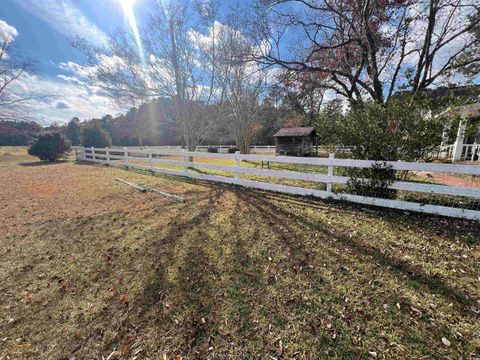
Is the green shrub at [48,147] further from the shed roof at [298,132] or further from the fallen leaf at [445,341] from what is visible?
the fallen leaf at [445,341]

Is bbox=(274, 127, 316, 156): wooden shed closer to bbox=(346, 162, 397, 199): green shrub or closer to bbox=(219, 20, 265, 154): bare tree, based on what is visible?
bbox=(219, 20, 265, 154): bare tree

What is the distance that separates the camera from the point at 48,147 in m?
17.1

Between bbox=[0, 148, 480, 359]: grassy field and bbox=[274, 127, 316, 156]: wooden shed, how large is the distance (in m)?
21.8

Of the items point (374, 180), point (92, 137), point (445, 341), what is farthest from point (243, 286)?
point (92, 137)

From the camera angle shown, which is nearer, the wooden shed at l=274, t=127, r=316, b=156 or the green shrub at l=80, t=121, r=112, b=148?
the green shrub at l=80, t=121, r=112, b=148

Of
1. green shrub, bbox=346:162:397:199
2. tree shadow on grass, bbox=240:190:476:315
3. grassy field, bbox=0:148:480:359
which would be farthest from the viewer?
green shrub, bbox=346:162:397:199

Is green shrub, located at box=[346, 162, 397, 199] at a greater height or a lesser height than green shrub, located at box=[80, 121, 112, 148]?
lesser

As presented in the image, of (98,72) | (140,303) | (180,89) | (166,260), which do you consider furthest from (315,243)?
(98,72)

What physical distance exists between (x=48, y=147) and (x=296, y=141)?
78.3 ft

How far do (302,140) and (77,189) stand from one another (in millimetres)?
23225

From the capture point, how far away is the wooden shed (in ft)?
83.8

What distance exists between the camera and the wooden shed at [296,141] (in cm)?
2553

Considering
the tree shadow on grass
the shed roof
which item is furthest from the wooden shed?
the tree shadow on grass

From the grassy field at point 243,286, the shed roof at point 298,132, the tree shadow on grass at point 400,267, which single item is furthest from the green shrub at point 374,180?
the shed roof at point 298,132
